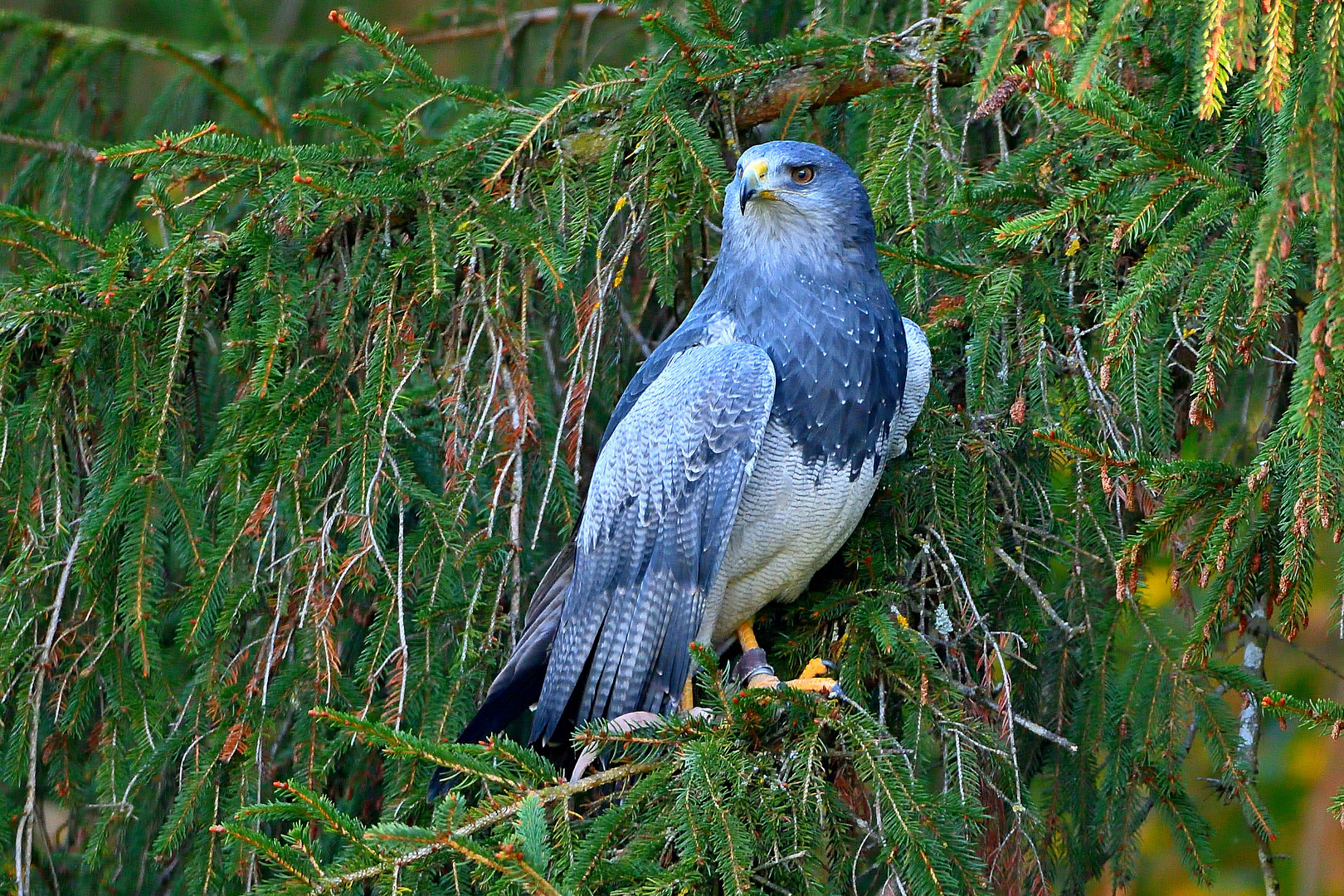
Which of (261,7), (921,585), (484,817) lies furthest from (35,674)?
(261,7)

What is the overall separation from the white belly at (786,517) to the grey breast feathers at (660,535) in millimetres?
103

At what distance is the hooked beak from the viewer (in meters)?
3.04

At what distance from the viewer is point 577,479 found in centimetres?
322

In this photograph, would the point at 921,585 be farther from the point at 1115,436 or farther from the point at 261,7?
the point at 261,7

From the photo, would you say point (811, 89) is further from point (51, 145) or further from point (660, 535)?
point (51, 145)

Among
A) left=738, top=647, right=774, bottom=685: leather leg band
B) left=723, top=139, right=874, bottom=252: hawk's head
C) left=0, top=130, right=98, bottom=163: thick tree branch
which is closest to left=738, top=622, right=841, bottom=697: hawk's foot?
left=738, top=647, right=774, bottom=685: leather leg band

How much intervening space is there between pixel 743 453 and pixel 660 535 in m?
0.30

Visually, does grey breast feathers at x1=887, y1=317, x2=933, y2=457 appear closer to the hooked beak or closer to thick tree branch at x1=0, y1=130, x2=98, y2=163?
the hooked beak

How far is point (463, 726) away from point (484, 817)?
30.9 inches

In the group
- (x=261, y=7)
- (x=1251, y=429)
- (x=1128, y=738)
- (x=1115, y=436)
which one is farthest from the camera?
(x=261, y=7)

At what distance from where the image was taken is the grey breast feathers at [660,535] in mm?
3002

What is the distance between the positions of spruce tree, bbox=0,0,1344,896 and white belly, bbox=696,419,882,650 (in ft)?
0.43

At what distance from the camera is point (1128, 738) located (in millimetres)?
2939

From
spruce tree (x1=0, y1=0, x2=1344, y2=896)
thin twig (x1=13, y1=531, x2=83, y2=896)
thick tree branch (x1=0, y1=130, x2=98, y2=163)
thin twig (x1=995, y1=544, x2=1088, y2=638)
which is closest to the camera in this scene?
spruce tree (x1=0, y1=0, x2=1344, y2=896)
